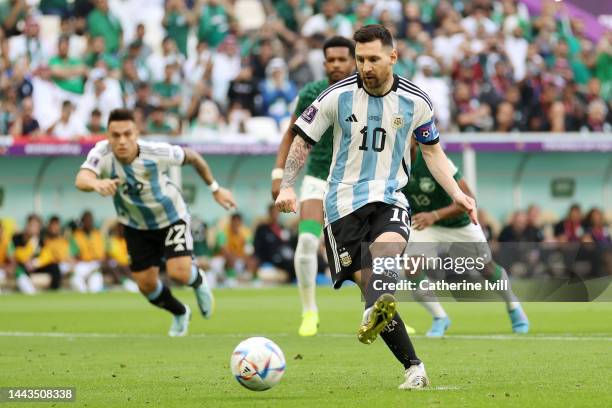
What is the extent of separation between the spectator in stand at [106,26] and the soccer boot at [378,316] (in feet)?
58.2

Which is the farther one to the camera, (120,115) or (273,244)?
(273,244)

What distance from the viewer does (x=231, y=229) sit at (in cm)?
2500

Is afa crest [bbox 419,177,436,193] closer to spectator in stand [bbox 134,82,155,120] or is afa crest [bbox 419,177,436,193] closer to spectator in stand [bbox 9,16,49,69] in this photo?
spectator in stand [bbox 134,82,155,120]

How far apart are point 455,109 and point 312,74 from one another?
3017mm

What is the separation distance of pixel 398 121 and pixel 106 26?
17.0 metres

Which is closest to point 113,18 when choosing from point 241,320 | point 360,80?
point 241,320

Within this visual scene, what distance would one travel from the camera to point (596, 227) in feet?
83.7

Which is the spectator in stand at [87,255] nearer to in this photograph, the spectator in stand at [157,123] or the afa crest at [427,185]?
the spectator in stand at [157,123]

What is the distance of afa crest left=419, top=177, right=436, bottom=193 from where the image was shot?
13039mm

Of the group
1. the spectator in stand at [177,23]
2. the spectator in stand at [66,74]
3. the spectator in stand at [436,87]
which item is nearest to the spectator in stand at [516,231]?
the spectator in stand at [436,87]

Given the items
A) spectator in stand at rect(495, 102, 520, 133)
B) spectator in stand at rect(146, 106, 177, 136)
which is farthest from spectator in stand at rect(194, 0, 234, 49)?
spectator in stand at rect(495, 102, 520, 133)

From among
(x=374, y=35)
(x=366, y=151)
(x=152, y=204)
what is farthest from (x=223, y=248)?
(x=374, y=35)

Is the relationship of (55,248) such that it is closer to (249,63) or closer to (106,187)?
(249,63)

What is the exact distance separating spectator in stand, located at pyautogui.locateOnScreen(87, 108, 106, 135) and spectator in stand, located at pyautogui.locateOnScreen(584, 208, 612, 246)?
9.60m
